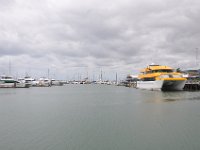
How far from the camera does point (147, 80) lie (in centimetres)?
7381

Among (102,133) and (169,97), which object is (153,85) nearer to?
(169,97)

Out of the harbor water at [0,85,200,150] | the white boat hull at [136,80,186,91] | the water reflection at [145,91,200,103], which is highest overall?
the white boat hull at [136,80,186,91]

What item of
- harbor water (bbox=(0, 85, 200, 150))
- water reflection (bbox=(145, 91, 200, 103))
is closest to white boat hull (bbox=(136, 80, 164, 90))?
water reflection (bbox=(145, 91, 200, 103))

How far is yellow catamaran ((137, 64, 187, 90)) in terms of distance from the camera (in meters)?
61.3

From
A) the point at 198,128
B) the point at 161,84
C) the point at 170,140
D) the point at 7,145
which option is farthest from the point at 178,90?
the point at 7,145

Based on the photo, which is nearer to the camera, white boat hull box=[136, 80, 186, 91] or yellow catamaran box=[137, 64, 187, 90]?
yellow catamaran box=[137, 64, 187, 90]

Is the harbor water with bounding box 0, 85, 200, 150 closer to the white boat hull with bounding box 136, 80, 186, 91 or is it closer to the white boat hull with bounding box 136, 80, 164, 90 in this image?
the white boat hull with bounding box 136, 80, 186, 91

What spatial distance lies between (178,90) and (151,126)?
49.3m

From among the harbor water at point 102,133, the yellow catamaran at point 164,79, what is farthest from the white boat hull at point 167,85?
the harbor water at point 102,133

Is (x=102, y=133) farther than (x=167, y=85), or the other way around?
(x=167, y=85)

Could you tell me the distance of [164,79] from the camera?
60.7 meters

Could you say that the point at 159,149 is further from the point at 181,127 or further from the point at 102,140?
the point at 181,127

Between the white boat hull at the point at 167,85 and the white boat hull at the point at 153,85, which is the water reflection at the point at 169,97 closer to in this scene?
the white boat hull at the point at 167,85

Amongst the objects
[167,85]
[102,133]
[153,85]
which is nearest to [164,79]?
[167,85]
